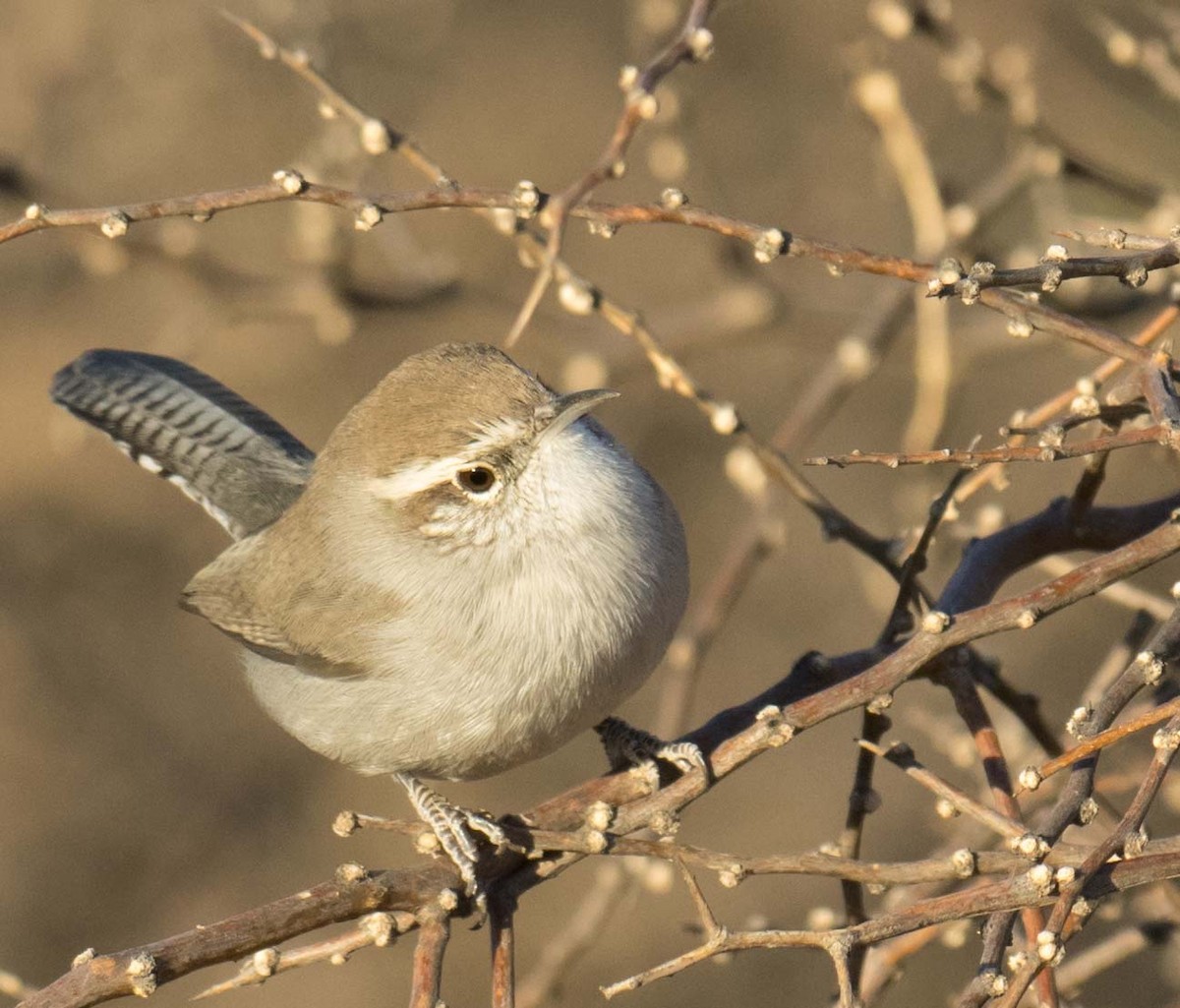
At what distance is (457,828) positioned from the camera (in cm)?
341

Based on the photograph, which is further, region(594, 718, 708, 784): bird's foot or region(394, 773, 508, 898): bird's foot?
region(594, 718, 708, 784): bird's foot

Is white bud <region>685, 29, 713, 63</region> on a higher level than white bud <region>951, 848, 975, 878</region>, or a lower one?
higher

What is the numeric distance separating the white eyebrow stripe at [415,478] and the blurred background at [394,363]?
153 inches

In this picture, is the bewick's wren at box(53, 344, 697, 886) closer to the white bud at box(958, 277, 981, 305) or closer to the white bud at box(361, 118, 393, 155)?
the white bud at box(361, 118, 393, 155)

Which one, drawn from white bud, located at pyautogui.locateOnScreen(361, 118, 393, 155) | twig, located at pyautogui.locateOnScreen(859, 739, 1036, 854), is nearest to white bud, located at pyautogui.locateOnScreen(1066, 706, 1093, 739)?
twig, located at pyautogui.locateOnScreen(859, 739, 1036, 854)

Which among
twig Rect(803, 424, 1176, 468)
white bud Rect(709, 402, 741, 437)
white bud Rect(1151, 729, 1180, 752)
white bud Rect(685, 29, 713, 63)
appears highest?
white bud Rect(685, 29, 713, 63)

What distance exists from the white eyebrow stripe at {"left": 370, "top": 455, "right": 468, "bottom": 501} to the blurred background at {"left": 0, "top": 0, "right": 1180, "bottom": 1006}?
390 cm

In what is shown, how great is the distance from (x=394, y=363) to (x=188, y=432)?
5008mm

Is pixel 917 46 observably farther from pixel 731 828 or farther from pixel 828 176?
pixel 731 828

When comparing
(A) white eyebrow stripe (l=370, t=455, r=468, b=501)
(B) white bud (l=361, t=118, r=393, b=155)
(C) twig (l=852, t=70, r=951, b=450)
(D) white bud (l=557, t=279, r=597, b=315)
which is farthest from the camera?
(C) twig (l=852, t=70, r=951, b=450)

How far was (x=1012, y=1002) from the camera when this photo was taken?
210 cm

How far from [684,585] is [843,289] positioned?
4.86 m

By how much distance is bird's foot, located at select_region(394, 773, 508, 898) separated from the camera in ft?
9.25

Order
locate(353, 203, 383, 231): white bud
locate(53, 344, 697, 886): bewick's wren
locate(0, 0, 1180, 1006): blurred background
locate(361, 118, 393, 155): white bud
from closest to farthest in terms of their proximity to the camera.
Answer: locate(353, 203, 383, 231): white bud
locate(361, 118, 393, 155): white bud
locate(53, 344, 697, 886): bewick's wren
locate(0, 0, 1180, 1006): blurred background
